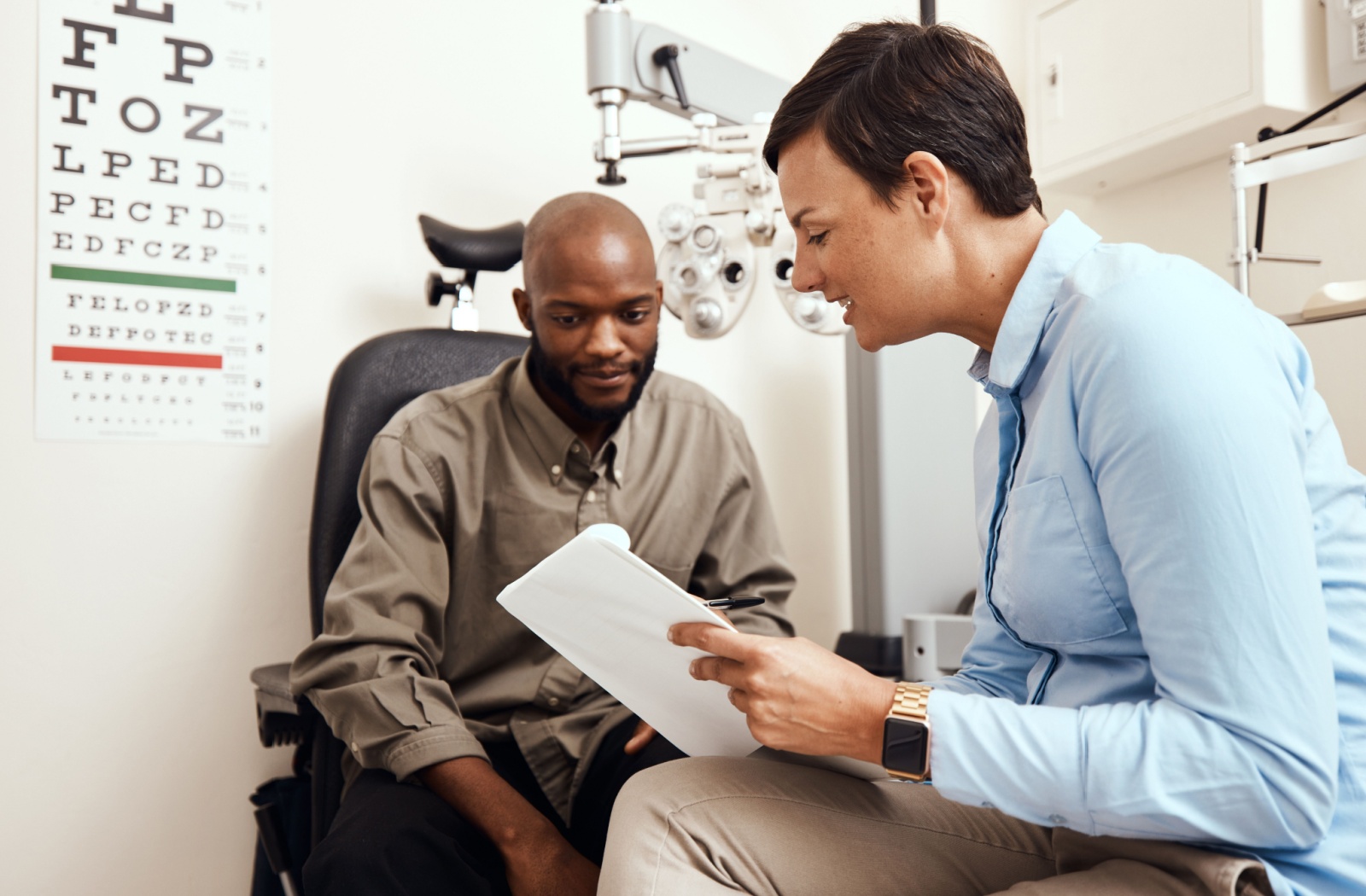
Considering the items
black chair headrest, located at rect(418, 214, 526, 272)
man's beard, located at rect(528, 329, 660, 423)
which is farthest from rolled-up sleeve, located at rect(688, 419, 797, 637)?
black chair headrest, located at rect(418, 214, 526, 272)

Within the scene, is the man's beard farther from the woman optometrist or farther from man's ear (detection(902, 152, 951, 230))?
man's ear (detection(902, 152, 951, 230))

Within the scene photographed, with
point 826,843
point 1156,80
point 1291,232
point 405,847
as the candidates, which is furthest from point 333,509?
point 1291,232

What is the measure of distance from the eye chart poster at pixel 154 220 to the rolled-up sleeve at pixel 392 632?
474mm

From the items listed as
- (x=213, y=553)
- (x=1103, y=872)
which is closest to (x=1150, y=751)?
(x=1103, y=872)

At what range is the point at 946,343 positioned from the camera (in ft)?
6.17

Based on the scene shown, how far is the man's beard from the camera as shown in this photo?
4.43ft

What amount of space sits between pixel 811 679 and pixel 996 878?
0.25m

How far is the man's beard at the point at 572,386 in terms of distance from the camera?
1.35 metres

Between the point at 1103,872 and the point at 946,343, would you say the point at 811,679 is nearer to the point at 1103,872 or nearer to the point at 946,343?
the point at 1103,872

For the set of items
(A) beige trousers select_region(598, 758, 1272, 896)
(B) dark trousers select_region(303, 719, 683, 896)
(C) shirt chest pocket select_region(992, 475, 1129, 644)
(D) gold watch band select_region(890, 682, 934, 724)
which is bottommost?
(B) dark trousers select_region(303, 719, 683, 896)

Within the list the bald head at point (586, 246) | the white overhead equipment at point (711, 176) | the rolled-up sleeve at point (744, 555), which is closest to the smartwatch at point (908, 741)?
the rolled-up sleeve at point (744, 555)

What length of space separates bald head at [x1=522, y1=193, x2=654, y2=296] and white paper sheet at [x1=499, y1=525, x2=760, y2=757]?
0.61m

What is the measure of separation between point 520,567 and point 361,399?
1.01ft

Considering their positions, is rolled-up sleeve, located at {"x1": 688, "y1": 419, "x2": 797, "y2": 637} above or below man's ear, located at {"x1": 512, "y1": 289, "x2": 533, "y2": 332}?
below
